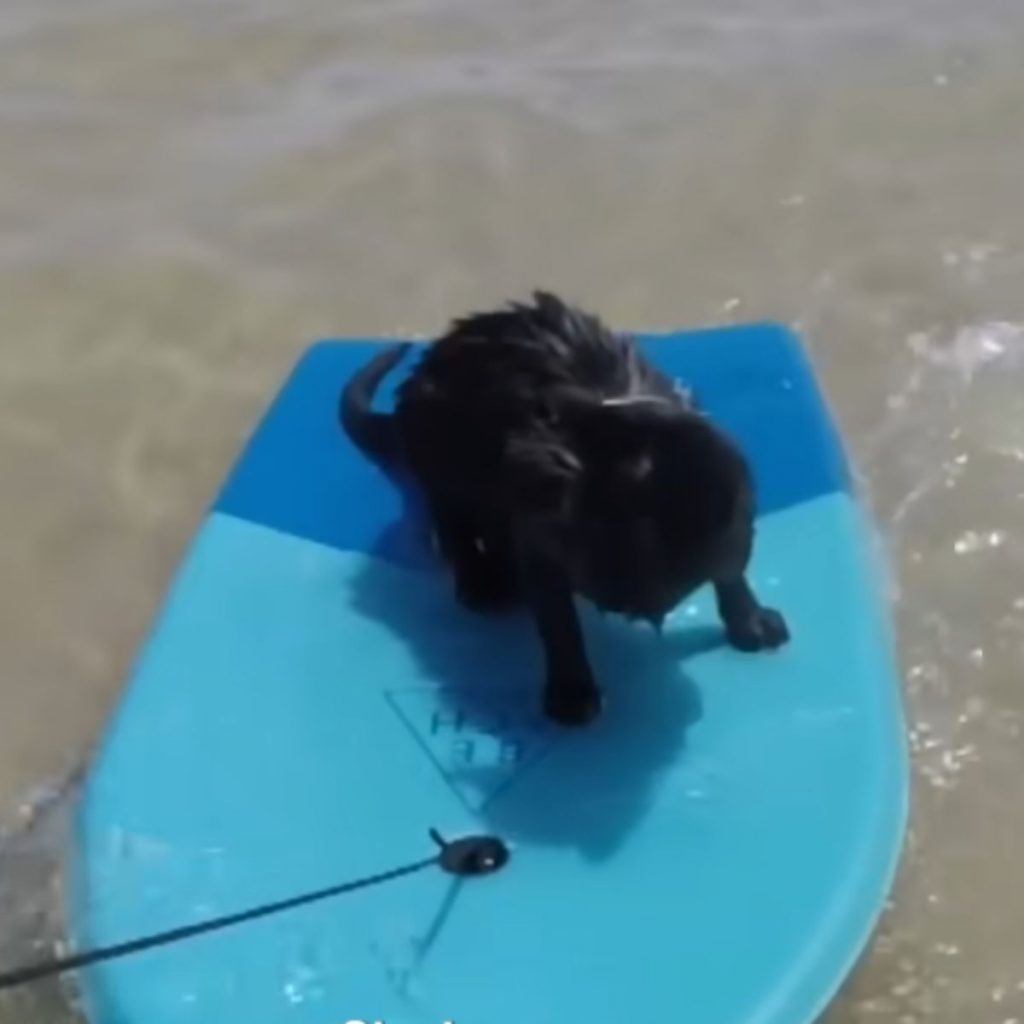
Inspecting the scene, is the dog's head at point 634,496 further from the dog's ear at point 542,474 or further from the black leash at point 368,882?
the black leash at point 368,882

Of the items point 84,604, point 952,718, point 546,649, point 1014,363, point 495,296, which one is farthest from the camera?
point 495,296

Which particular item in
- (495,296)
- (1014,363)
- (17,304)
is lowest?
(1014,363)

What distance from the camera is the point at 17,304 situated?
388 centimetres

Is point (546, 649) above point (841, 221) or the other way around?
above

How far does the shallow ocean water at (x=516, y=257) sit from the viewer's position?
2.91 m

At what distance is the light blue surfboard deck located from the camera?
7.39ft

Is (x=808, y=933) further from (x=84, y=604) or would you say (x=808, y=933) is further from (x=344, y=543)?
(x=84, y=604)

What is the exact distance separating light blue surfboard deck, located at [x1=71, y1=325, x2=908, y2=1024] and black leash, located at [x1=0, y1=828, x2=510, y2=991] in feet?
0.04

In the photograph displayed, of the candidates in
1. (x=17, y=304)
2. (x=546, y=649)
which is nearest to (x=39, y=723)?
(x=546, y=649)

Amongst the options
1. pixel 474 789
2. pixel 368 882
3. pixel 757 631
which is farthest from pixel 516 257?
pixel 368 882

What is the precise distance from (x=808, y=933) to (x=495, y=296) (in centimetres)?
182

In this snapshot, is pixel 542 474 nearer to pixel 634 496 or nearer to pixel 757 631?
pixel 634 496

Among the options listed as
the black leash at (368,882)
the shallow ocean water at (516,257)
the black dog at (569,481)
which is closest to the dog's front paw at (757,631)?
the black dog at (569,481)

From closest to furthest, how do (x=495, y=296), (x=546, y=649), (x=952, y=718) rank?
1. (x=546, y=649)
2. (x=952, y=718)
3. (x=495, y=296)
